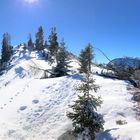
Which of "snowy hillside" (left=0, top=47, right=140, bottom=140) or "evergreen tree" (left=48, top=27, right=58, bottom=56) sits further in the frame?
"evergreen tree" (left=48, top=27, right=58, bottom=56)

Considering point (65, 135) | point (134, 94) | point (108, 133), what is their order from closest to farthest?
point (108, 133) → point (65, 135) → point (134, 94)

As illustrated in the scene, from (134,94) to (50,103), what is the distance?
29.8ft

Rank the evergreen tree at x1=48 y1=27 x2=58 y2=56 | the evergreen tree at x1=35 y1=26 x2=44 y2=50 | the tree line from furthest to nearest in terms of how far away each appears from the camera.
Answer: the evergreen tree at x1=35 y1=26 x2=44 y2=50 → the evergreen tree at x1=48 y1=27 x2=58 y2=56 → the tree line

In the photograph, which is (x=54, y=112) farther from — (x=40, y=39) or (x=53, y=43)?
(x=40, y=39)

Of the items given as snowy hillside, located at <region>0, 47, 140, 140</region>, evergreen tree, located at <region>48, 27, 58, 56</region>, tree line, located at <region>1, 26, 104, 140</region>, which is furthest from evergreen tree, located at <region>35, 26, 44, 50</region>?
snowy hillside, located at <region>0, 47, 140, 140</region>

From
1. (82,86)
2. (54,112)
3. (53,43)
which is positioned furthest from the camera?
(53,43)

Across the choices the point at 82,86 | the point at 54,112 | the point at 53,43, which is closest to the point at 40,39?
the point at 53,43

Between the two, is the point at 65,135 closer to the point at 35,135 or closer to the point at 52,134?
the point at 52,134

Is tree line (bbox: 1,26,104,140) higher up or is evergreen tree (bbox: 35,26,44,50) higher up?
evergreen tree (bbox: 35,26,44,50)

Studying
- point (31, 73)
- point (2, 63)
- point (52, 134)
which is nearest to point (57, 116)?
point (52, 134)

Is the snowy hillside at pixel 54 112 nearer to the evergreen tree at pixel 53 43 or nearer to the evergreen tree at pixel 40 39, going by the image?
the evergreen tree at pixel 53 43

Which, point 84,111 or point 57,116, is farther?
point 57,116

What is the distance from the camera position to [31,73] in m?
57.4

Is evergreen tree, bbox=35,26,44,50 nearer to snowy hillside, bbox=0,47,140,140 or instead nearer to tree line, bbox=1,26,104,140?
tree line, bbox=1,26,104,140
